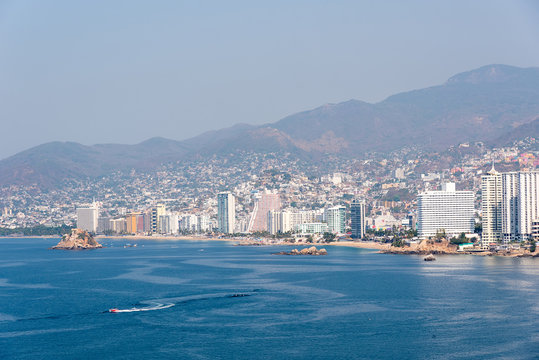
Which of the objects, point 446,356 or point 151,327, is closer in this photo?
point 446,356

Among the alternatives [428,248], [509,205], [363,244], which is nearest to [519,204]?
[509,205]

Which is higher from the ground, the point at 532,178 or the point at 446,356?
the point at 532,178

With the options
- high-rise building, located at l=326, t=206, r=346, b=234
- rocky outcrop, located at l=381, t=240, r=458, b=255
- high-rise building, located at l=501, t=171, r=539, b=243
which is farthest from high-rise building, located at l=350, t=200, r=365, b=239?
high-rise building, located at l=501, t=171, r=539, b=243

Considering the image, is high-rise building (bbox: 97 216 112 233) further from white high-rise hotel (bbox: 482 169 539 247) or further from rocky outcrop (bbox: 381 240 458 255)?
white high-rise hotel (bbox: 482 169 539 247)

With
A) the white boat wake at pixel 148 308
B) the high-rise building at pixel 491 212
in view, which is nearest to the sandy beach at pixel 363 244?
the high-rise building at pixel 491 212

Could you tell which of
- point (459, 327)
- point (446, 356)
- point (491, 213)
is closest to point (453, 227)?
point (491, 213)

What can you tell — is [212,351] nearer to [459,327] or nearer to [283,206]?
[459,327]

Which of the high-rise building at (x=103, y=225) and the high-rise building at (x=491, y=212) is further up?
the high-rise building at (x=491, y=212)

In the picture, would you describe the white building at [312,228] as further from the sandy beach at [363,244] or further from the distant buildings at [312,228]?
the sandy beach at [363,244]
